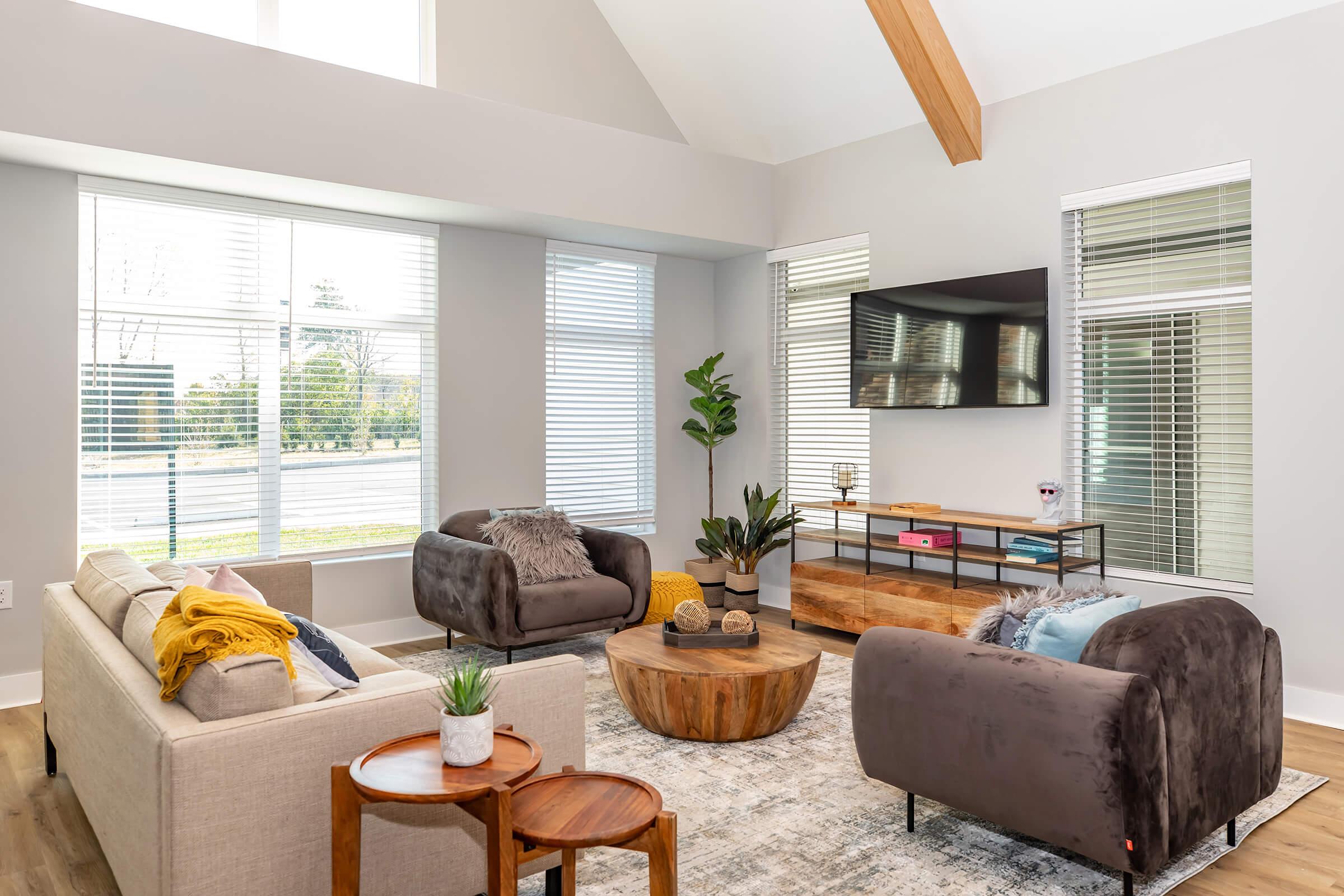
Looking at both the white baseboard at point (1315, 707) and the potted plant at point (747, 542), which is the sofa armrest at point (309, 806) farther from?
the potted plant at point (747, 542)

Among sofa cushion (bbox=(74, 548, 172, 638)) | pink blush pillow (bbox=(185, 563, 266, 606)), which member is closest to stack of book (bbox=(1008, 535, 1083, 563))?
pink blush pillow (bbox=(185, 563, 266, 606))

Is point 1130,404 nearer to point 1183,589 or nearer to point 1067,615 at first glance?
point 1183,589

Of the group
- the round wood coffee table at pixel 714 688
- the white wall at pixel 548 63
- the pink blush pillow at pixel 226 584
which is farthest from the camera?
the white wall at pixel 548 63

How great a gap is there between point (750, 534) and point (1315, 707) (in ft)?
10.2

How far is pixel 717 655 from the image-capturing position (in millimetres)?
3684

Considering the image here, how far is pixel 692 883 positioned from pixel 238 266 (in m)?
3.90

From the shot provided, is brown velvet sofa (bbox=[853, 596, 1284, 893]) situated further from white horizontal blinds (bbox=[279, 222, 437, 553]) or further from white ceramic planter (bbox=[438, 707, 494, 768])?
white horizontal blinds (bbox=[279, 222, 437, 553])

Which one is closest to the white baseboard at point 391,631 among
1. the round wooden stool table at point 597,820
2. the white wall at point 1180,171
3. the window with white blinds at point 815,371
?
the window with white blinds at point 815,371

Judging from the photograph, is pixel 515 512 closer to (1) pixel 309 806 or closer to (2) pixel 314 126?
(2) pixel 314 126

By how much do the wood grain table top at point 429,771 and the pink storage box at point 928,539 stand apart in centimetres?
342

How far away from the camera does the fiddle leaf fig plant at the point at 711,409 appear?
6.30m

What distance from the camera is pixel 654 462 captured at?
6.55 meters

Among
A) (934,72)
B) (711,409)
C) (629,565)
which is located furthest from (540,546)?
(934,72)

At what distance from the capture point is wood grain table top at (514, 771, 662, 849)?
1.69 metres
